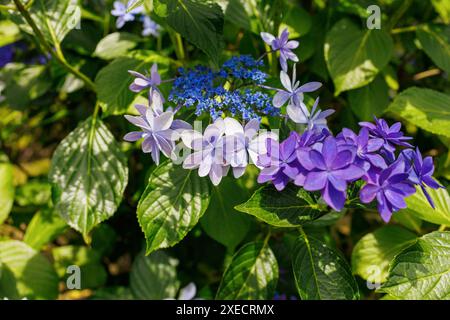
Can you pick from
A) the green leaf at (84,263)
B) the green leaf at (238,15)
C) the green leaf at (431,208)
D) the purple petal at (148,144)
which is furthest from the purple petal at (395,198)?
the green leaf at (84,263)

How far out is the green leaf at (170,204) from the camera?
44.7 inches

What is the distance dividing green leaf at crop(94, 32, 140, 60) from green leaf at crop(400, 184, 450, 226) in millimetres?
915

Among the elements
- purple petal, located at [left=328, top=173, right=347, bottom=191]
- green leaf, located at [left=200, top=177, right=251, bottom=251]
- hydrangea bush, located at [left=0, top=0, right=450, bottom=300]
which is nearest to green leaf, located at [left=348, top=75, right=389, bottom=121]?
hydrangea bush, located at [left=0, top=0, right=450, bottom=300]

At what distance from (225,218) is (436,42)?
0.85 metres

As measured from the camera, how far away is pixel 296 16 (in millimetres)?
1620

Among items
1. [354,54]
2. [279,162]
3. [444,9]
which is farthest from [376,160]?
[444,9]

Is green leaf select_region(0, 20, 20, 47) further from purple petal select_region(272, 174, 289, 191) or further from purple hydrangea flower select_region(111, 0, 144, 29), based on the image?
purple petal select_region(272, 174, 289, 191)

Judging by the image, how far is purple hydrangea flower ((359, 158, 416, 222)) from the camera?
915 mm

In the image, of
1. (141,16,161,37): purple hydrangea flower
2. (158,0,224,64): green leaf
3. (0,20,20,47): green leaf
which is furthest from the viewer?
(0,20,20,47): green leaf

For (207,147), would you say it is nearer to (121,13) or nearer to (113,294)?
(121,13)

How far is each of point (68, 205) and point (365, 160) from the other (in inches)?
31.5

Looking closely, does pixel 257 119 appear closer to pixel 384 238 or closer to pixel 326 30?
pixel 384 238

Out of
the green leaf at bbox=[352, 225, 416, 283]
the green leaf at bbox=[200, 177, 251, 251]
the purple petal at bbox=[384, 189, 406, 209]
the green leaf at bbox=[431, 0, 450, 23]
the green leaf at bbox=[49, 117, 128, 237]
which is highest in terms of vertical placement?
the green leaf at bbox=[431, 0, 450, 23]
